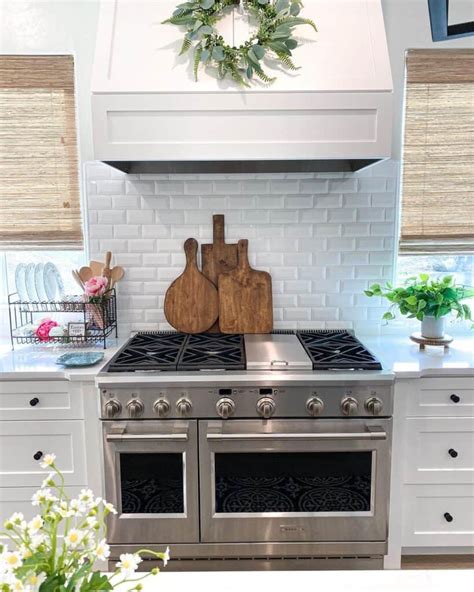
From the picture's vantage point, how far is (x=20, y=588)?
1.87 feet

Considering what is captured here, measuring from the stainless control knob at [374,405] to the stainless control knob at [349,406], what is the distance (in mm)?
49

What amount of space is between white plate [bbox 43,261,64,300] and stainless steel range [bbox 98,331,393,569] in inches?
34.7

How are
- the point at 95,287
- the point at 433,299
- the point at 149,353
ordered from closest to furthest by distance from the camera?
the point at 149,353, the point at 433,299, the point at 95,287

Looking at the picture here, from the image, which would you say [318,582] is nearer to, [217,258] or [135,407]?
[135,407]

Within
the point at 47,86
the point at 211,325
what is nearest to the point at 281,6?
the point at 47,86

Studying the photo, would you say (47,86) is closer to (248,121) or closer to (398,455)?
(248,121)

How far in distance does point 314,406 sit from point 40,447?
124cm

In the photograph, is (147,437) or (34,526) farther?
(147,437)

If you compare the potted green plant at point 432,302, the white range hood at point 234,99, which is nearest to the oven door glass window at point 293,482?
the potted green plant at point 432,302

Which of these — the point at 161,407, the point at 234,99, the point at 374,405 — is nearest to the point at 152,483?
the point at 161,407

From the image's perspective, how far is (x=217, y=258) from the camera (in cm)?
263

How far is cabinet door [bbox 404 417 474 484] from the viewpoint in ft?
6.88

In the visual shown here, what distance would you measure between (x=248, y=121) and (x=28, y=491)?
193cm

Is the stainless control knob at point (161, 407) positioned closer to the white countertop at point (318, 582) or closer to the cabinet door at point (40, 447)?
the cabinet door at point (40, 447)
